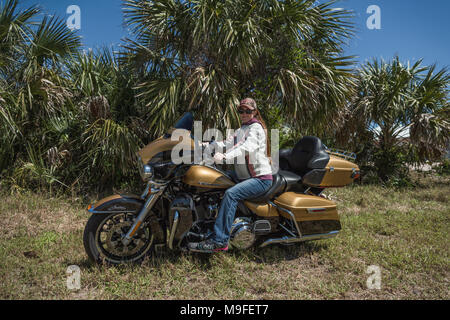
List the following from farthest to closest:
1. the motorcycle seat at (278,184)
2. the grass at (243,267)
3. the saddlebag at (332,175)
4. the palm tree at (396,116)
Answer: the palm tree at (396,116)
the saddlebag at (332,175)
the motorcycle seat at (278,184)
the grass at (243,267)

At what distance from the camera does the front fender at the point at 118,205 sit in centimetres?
308

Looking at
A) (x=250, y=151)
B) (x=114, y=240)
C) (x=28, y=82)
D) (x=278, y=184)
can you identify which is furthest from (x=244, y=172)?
(x=28, y=82)

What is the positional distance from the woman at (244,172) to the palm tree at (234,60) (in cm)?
225

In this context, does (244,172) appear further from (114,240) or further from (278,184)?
(114,240)

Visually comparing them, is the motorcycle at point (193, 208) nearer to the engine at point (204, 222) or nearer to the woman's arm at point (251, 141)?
the engine at point (204, 222)

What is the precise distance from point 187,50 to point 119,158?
99.4 inches

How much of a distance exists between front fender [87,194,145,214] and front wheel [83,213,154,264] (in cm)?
7

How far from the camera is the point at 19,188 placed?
5.71m

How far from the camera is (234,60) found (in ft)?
18.9

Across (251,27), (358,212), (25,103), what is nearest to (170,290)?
(358,212)

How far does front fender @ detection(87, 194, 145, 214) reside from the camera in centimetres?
308

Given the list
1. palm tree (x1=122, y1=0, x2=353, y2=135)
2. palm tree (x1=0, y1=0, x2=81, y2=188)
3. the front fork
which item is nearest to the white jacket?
the front fork

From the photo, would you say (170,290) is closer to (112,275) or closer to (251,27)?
(112,275)

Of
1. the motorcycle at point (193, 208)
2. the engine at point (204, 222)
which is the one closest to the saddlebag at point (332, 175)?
the motorcycle at point (193, 208)
